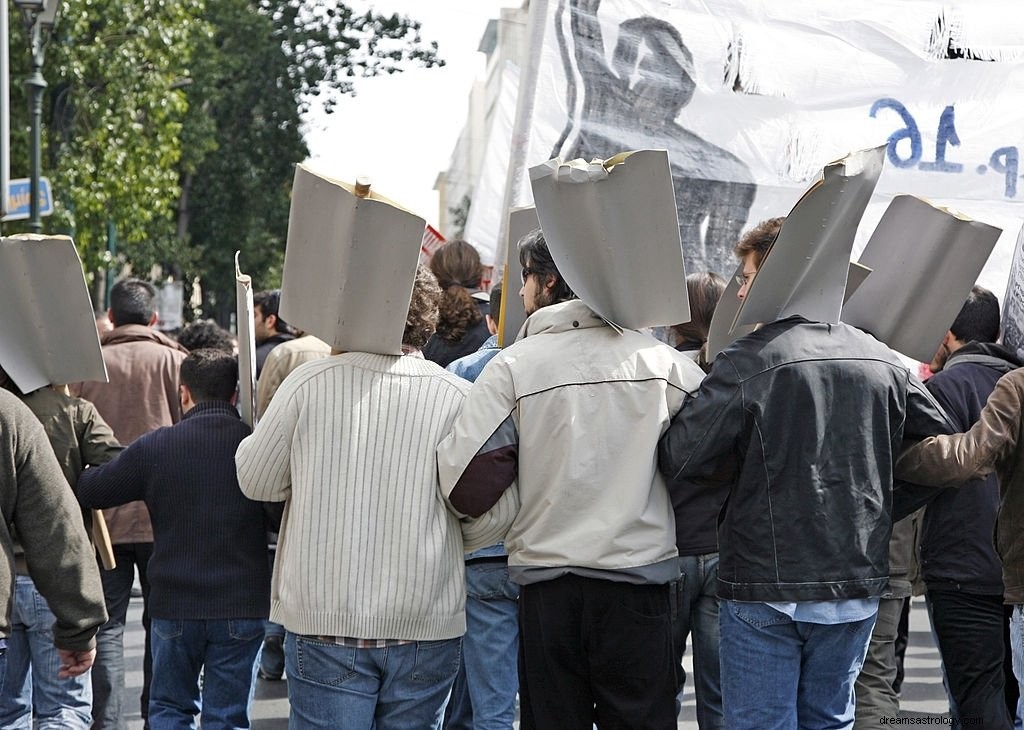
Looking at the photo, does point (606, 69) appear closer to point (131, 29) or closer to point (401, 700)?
point (401, 700)

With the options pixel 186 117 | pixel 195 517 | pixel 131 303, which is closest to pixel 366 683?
pixel 195 517

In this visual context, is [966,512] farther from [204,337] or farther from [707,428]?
[204,337]

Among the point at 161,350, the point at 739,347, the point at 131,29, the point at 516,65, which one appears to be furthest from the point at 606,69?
the point at 131,29

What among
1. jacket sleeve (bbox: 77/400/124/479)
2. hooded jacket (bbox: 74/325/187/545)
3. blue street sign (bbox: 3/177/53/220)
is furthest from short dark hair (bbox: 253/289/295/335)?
blue street sign (bbox: 3/177/53/220)

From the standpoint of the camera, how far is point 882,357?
139 inches

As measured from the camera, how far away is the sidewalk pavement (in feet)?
21.0

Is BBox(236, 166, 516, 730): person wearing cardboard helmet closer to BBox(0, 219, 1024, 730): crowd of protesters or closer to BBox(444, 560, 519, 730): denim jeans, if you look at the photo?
BBox(0, 219, 1024, 730): crowd of protesters

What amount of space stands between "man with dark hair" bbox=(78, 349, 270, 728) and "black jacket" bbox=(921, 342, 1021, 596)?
2179mm

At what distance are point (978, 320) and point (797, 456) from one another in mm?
1718

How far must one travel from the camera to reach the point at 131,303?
20.8ft

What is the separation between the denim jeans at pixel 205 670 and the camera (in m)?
4.46

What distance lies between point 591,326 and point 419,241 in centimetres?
50

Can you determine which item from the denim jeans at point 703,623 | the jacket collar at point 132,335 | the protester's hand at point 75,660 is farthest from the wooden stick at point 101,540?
the denim jeans at point 703,623

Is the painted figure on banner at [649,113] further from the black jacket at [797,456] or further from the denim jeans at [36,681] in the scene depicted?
the denim jeans at [36,681]
